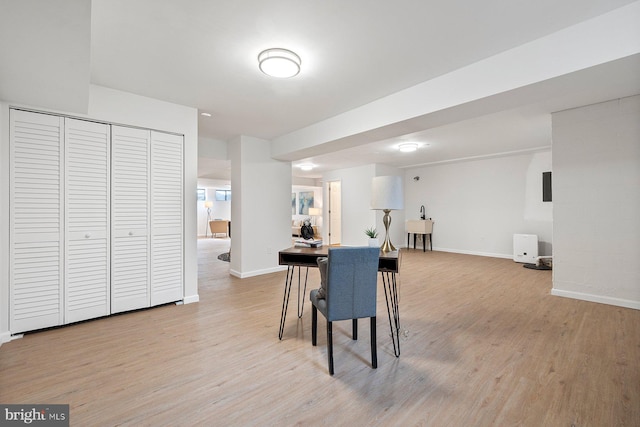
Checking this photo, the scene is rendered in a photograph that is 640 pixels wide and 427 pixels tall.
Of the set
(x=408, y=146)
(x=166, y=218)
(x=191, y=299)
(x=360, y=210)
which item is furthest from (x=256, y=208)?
(x=360, y=210)

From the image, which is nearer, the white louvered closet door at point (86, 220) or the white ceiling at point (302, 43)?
the white ceiling at point (302, 43)

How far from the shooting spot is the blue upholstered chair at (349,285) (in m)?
2.03

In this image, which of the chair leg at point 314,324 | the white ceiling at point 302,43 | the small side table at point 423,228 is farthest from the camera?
the small side table at point 423,228

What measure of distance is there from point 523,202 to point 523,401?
20.1 ft

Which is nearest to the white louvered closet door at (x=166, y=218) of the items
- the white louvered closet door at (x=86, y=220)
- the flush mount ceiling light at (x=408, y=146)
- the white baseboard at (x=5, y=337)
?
the white louvered closet door at (x=86, y=220)

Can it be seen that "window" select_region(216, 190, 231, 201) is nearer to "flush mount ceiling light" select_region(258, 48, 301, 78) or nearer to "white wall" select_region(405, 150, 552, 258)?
"white wall" select_region(405, 150, 552, 258)

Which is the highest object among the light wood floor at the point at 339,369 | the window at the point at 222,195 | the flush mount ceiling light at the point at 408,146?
the flush mount ceiling light at the point at 408,146

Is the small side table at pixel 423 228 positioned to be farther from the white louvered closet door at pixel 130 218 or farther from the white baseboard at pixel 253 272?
the white louvered closet door at pixel 130 218

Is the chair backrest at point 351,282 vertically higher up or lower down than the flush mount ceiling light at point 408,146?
lower down

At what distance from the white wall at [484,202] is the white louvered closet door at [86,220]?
760cm

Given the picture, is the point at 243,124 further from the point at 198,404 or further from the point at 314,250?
the point at 198,404

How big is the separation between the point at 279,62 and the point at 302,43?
25 cm

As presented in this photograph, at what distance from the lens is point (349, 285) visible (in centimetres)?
208

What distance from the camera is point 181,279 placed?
369 centimetres
